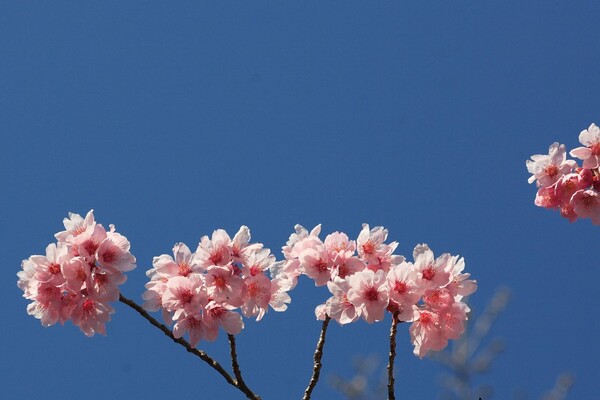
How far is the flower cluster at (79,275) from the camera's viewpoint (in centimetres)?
249

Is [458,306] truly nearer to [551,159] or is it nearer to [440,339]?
[440,339]

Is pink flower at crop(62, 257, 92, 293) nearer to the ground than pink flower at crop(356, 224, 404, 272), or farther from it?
nearer to the ground

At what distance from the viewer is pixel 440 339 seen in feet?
8.87

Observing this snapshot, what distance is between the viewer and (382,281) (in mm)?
2576

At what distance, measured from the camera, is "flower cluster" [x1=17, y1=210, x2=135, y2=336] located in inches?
98.0

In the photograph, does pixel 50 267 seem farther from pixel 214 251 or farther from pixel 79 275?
pixel 214 251

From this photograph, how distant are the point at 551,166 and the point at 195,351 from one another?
4.70 feet

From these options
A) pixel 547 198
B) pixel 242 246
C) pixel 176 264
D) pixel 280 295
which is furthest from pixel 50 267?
pixel 547 198

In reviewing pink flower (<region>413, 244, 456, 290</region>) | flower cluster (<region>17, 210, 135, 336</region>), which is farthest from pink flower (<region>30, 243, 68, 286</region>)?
pink flower (<region>413, 244, 456, 290</region>)

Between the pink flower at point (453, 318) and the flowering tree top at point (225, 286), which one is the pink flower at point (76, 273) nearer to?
the flowering tree top at point (225, 286)

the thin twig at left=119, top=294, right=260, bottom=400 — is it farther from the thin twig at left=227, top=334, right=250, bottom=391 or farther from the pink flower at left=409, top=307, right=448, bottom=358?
the pink flower at left=409, top=307, right=448, bottom=358

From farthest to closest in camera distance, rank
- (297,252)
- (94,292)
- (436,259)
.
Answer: (297,252), (436,259), (94,292)

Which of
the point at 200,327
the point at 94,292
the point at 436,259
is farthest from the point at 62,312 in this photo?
the point at 436,259

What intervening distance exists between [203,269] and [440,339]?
0.80 metres
